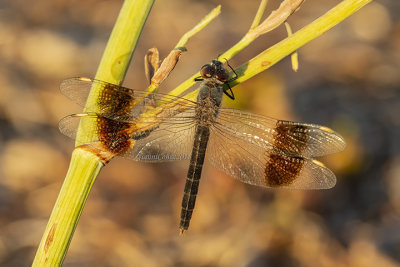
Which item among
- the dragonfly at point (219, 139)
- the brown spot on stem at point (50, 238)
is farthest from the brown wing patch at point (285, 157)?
the brown spot on stem at point (50, 238)

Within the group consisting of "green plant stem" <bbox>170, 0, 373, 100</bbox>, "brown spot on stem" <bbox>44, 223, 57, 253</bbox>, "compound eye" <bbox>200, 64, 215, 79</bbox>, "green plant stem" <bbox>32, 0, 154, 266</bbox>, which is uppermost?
"green plant stem" <bbox>170, 0, 373, 100</bbox>

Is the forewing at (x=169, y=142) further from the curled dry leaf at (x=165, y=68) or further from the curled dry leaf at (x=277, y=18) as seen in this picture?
the curled dry leaf at (x=277, y=18)

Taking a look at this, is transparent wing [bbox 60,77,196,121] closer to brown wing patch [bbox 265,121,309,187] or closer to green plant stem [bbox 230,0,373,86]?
green plant stem [bbox 230,0,373,86]

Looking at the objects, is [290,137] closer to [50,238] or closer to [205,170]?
[50,238]

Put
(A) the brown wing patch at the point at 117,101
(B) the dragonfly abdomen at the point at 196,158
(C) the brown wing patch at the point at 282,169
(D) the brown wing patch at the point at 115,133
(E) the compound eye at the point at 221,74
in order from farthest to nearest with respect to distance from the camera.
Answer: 1. (B) the dragonfly abdomen at the point at 196,158
2. (C) the brown wing patch at the point at 282,169
3. (E) the compound eye at the point at 221,74
4. (A) the brown wing patch at the point at 117,101
5. (D) the brown wing patch at the point at 115,133

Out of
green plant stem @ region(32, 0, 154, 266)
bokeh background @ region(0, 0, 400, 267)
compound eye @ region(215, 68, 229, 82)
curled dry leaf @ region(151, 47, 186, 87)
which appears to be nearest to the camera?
green plant stem @ region(32, 0, 154, 266)

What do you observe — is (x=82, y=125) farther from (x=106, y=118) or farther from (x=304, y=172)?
(x=304, y=172)

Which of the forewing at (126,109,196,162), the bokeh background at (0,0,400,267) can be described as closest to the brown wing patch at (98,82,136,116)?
the forewing at (126,109,196,162)

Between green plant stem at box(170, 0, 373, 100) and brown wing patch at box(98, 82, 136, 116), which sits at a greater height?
green plant stem at box(170, 0, 373, 100)

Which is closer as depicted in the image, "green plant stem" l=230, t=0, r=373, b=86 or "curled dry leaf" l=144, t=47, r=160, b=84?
"green plant stem" l=230, t=0, r=373, b=86
